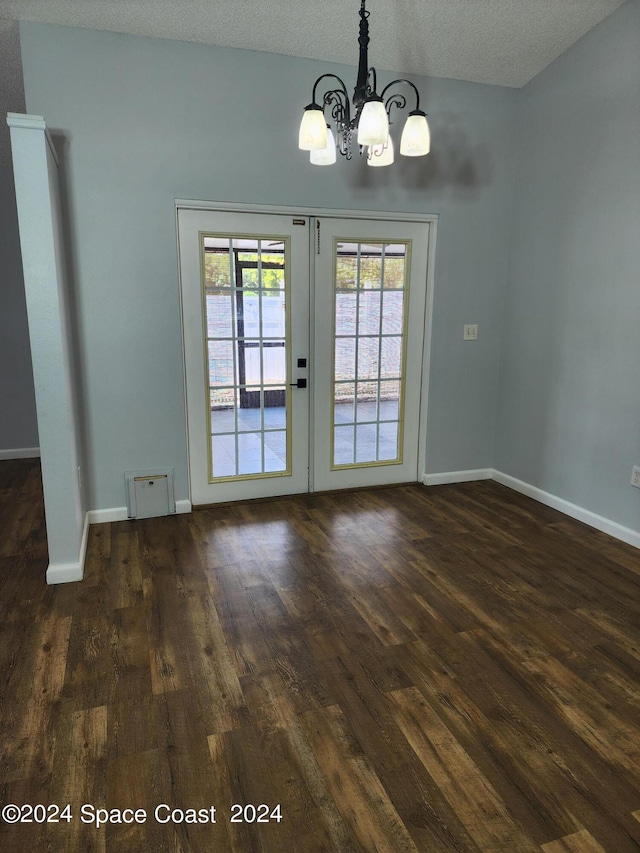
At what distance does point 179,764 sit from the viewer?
1.75 m

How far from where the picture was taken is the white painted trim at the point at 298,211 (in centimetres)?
355

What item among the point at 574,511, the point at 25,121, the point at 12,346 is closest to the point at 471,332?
the point at 574,511

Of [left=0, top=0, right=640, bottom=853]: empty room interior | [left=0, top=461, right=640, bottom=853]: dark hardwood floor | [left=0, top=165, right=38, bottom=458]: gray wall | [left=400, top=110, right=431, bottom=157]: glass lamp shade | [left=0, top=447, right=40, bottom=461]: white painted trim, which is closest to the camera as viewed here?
[left=0, top=461, right=640, bottom=853]: dark hardwood floor

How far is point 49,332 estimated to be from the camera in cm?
273

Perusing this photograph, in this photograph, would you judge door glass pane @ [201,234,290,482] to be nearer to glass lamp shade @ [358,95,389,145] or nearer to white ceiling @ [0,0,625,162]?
white ceiling @ [0,0,625,162]

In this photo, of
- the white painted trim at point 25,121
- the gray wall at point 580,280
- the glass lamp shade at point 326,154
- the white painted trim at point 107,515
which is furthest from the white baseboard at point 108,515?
the gray wall at point 580,280

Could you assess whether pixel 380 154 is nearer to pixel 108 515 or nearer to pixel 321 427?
pixel 321 427

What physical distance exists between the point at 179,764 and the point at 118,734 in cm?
27

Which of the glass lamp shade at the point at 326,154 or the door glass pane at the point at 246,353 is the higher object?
the glass lamp shade at the point at 326,154

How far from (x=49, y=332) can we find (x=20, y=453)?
3.10m

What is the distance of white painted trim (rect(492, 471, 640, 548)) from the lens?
11.3ft

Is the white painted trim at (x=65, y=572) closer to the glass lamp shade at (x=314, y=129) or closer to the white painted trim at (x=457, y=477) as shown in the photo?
the glass lamp shade at (x=314, y=129)

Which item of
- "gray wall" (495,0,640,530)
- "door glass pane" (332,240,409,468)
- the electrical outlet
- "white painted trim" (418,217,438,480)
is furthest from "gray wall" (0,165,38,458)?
"gray wall" (495,0,640,530)

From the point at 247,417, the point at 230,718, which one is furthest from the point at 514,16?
the point at 230,718
